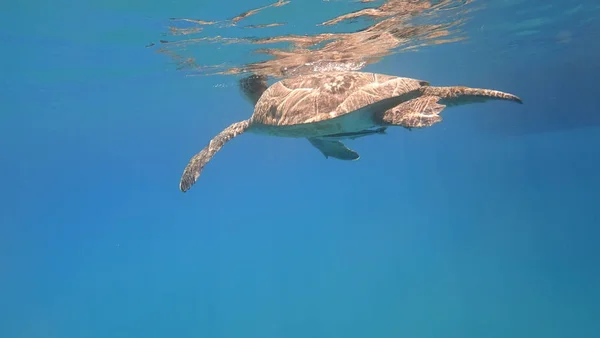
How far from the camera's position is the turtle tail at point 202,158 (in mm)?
6775

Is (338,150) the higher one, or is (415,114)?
(415,114)

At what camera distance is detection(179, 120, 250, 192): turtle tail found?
678cm

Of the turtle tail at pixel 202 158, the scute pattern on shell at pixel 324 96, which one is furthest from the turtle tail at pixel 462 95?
the turtle tail at pixel 202 158

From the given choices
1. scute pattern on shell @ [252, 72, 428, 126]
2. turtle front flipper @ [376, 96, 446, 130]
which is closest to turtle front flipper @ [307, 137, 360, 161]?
scute pattern on shell @ [252, 72, 428, 126]

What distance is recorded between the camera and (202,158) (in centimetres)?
720

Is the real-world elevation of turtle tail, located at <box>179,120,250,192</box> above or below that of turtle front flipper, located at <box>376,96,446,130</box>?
below

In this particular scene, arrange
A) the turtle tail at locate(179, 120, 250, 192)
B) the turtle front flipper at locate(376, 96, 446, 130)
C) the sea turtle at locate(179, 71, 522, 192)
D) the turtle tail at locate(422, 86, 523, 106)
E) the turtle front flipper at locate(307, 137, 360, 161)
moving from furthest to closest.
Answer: the turtle front flipper at locate(307, 137, 360, 161), the turtle tail at locate(179, 120, 250, 192), the sea turtle at locate(179, 71, 522, 192), the turtle tail at locate(422, 86, 523, 106), the turtle front flipper at locate(376, 96, 446, 130)

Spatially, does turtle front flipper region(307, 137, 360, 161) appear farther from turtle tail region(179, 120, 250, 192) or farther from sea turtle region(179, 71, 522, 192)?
turtle tail region(179, 120, 250, 192)

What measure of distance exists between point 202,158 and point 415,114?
382cm

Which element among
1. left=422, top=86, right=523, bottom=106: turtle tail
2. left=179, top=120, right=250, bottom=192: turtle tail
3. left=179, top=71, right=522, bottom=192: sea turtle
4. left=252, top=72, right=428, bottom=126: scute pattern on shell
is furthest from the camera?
left=179, top=120, right=250, bottom=192: turtle tail

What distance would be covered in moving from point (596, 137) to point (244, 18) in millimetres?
41228

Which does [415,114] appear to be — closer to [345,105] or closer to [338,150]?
[345,105]

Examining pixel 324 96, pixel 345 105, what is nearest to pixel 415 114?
pixel 345 105

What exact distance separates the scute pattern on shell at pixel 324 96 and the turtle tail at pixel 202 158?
0.47 metres
